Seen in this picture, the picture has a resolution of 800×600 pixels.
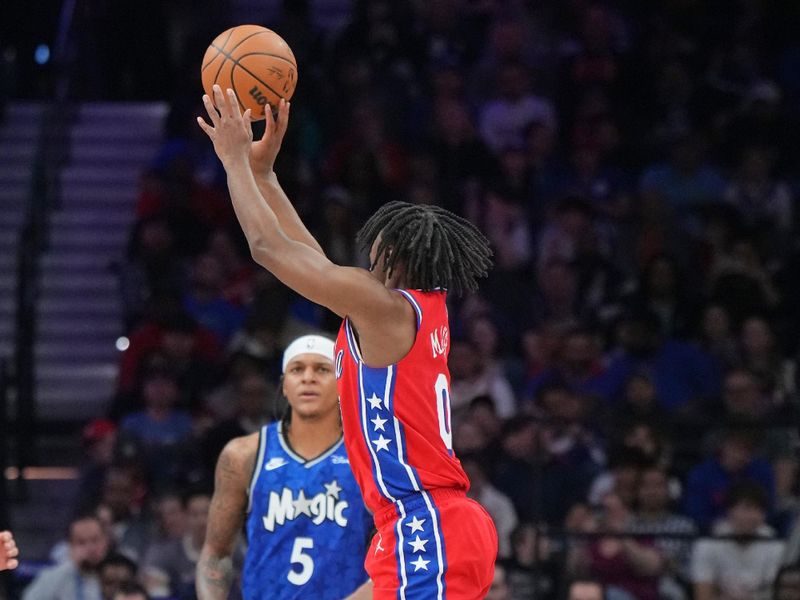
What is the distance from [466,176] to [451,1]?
186cm

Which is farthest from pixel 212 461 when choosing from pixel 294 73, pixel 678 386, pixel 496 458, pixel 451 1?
pixel 451 1

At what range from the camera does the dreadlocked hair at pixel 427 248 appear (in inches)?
172

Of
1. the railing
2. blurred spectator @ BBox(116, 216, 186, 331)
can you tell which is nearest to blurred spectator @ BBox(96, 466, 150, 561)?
the railing

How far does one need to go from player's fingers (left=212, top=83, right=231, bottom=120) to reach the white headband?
170cm

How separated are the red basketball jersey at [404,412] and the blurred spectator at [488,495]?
11.6 feet

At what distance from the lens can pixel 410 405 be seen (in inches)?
172

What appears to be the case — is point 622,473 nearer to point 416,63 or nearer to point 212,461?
point 212,461

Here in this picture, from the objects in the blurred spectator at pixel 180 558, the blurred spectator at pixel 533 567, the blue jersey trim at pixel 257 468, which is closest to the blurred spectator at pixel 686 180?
the blurred spectator at pixel 533 567

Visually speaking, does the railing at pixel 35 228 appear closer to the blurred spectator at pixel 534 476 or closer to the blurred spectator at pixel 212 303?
the blurred spectator at pixel 212 303

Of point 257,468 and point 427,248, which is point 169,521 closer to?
point 257,468

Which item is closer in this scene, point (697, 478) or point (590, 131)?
point (697, 478)

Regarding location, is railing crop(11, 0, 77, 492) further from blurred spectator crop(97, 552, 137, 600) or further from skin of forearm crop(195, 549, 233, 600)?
skin of forearm crop(195, 549, 233, 600)

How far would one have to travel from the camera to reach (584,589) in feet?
25.0

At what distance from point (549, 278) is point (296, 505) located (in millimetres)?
4402
